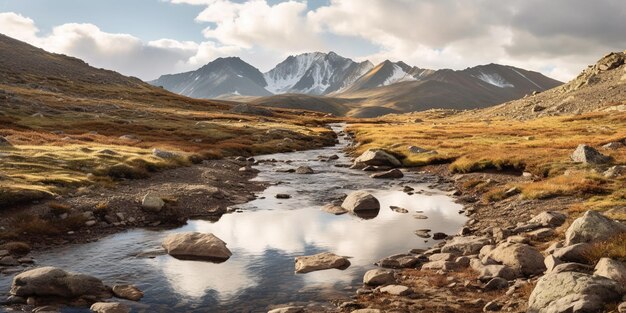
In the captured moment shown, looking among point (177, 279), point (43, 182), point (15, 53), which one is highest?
point (15, 53)

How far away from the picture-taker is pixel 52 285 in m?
17.8

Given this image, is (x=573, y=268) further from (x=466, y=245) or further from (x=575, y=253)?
(x=466, y=245)

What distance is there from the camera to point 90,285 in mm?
18359

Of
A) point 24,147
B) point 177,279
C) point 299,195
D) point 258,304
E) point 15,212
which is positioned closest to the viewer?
point 258,304

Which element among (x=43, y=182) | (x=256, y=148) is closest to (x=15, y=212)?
(x=43, y=182)

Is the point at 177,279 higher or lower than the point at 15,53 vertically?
lower

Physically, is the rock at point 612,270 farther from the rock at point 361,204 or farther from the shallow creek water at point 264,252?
the rock at point 361,204

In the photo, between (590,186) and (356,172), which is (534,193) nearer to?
(590,186)

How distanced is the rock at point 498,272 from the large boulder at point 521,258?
0.32 m

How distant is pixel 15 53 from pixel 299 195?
199137 mm

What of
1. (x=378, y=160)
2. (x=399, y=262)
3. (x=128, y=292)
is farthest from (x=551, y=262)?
(x=378, y=160)

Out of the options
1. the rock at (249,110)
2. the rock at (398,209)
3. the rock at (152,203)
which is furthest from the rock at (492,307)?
the rock at (249,110)

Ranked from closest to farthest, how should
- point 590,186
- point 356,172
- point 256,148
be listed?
point 590,186
point 356,172
point 256,148

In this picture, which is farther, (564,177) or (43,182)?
(564,177)
